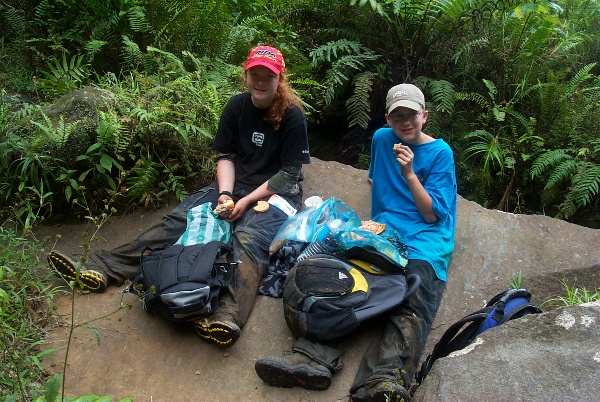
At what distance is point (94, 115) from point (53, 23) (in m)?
2.00

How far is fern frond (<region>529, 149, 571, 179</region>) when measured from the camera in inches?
187

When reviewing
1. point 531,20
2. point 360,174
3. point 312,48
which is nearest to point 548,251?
point 360,174

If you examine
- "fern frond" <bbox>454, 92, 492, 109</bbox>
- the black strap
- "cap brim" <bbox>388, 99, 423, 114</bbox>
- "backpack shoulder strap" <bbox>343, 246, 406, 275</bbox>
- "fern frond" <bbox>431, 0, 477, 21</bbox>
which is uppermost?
"fern frond" <bbox>431, 0, 477, 21</bbox>

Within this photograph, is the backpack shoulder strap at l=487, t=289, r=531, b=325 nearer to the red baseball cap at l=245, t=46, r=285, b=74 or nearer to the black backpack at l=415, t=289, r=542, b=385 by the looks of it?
the black backpack at l=415, t=289, r=542, b=385

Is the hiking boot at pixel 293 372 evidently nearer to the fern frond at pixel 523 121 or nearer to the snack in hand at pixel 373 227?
the snack in hand at pixel 373 227

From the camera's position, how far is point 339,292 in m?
3.00

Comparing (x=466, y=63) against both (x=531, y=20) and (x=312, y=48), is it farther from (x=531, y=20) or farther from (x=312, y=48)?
(x=312, y=48)

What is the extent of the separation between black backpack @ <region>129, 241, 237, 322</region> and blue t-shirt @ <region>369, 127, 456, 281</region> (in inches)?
43.1

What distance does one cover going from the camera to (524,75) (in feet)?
17.4

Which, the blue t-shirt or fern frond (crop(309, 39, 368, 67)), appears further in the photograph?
fern frond (crop(309, 39, 368, 67))

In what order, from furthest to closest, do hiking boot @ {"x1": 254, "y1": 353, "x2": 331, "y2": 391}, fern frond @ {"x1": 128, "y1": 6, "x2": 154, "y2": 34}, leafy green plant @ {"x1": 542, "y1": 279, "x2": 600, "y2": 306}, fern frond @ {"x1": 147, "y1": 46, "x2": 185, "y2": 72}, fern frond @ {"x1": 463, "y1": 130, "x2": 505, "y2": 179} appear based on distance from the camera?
fern frond @ {"x1": 128, "y1": 6, "x2": 154, "y2": 34}
fern frond @ {"x1": 147, "y1": 46, "x2": 185, "y2": 72}
fern frond @ {"x1": 463, "y1": 130, "x2": 505, "y2": 179}
leafy green plant @ {"x1": 542, "y1": 279, "x2": 600, "y2": 306}
hiking boot @ {"x1": 254, "y1": 353, "x2": 331, "y2": 391}

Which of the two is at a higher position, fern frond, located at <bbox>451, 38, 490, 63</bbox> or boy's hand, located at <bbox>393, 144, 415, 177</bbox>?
fern frond, located at <bbox>451, 38, 490, 63</bbox>

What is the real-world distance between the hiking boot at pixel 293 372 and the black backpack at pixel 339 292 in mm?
169

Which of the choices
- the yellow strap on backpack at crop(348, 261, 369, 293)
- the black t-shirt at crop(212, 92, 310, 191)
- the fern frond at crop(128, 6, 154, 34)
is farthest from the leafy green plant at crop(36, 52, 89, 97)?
the yellow strap on backpack at crop(348, 261, 369, 293)
